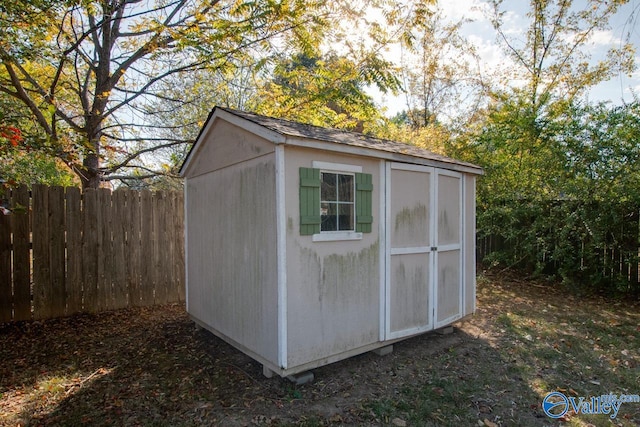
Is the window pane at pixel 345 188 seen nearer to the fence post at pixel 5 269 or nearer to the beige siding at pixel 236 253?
the beige siding at pixel 236 253

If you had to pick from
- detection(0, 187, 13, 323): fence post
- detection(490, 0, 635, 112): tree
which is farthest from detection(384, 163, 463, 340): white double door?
detection(490, 0, 635, 112): tree

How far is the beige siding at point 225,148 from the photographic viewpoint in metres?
3.50

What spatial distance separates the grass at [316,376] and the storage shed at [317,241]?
263mm

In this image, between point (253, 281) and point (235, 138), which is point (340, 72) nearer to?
point (235, 138)

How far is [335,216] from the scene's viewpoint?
3.50 m

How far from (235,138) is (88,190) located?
2.92 metres

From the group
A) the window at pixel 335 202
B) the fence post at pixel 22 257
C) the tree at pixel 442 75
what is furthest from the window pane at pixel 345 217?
the tree at pixel 442 75

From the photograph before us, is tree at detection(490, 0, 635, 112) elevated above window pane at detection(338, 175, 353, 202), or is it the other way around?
tree at detection(490, 0, 635, 112)

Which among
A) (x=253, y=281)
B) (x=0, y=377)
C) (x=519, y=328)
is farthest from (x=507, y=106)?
(x=0, y=377)

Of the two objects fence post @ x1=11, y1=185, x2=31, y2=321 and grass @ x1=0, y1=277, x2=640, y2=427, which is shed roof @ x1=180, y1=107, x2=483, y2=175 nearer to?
grass @ x1=0, y1=277, x2=640, y2=427

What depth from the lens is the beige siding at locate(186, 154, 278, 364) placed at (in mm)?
3303

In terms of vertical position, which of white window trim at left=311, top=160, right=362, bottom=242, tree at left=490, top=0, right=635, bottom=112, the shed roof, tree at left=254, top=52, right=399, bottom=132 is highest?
tree at left=490, top=0, right=635, bottom=112

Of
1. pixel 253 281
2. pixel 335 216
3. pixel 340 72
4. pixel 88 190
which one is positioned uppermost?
pixel 340 72

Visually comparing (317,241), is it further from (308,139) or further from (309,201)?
(308,139)
